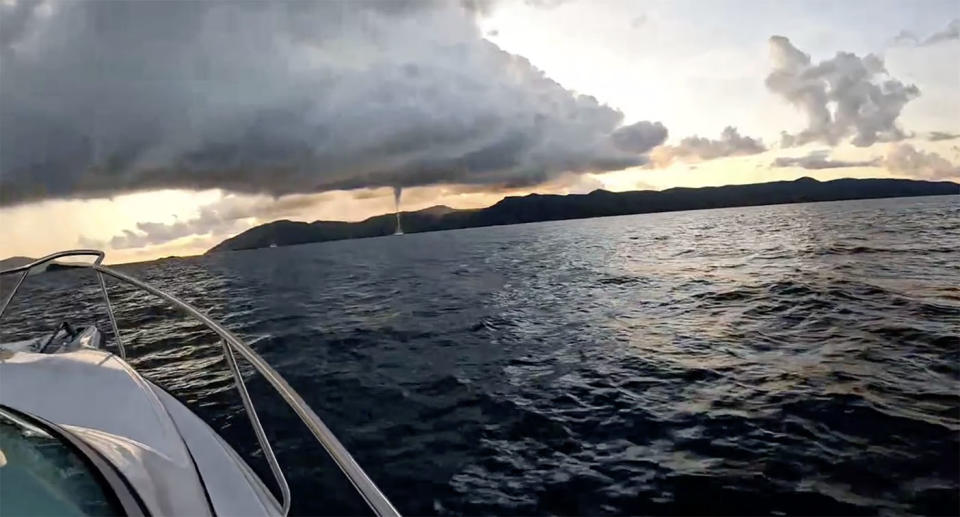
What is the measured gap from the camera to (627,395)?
6.78 m

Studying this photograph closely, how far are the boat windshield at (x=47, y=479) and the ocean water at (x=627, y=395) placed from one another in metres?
3.02

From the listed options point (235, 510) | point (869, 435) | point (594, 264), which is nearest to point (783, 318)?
point (869, 435)

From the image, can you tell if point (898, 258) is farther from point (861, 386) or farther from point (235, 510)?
point (235, 510)

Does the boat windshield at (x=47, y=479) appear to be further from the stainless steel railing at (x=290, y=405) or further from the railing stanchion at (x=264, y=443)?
the railing stanchion at (x=264, y=443)

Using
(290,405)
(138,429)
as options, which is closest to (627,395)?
(290,405)

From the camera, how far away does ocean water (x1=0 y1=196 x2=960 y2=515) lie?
453cm

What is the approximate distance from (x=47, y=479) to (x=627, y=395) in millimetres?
6287

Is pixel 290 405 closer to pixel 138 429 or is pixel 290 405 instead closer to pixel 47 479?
pixel 47 479

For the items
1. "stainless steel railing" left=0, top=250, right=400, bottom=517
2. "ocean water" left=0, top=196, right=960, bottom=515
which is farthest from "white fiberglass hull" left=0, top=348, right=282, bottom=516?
"ocean water" left=0, top=196, right=960, bottom=515

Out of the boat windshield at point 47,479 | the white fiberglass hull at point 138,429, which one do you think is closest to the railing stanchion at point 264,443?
the white fiberglass hull at point 138,429

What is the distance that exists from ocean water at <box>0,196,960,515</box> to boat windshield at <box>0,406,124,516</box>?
3.02 m

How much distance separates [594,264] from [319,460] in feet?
71.5

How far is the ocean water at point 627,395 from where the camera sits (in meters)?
4.53

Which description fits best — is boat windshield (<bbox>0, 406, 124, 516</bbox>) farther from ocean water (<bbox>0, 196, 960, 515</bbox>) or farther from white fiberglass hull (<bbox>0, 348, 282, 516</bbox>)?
ocean water (<bbox>0, 196, 960, 515</bbox>)
